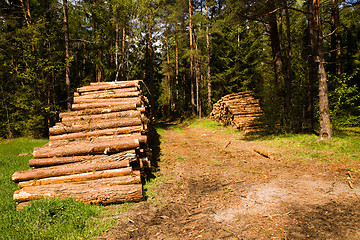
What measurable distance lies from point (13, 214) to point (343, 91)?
12.6 meters

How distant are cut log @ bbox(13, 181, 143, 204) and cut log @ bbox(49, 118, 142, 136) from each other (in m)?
2.69

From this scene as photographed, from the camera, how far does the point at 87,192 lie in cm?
436

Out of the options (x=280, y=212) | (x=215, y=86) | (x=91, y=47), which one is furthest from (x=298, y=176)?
(x=91, y=47)

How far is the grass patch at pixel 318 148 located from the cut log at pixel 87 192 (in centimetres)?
587

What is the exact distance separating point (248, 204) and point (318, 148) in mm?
5610

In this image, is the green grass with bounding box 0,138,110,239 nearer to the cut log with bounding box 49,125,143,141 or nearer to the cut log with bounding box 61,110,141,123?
the cut log with bounding box 49,125,143,141

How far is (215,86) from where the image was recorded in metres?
23.7

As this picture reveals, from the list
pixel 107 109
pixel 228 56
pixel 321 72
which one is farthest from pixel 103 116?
pixel 228 56

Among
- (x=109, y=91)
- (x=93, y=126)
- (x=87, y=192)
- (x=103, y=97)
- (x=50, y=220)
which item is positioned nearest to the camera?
(x=50, y=220)

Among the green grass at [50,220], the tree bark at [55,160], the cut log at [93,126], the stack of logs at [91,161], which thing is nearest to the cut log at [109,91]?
the stack of logs at [91,161]

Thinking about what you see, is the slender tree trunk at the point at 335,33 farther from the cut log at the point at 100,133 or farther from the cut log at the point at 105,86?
the cut log at the point at 100,133

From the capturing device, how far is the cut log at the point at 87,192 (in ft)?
14.0

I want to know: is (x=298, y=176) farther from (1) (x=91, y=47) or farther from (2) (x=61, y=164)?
(1) (x=91, y=47)

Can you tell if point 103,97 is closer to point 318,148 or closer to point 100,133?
point 100,133
